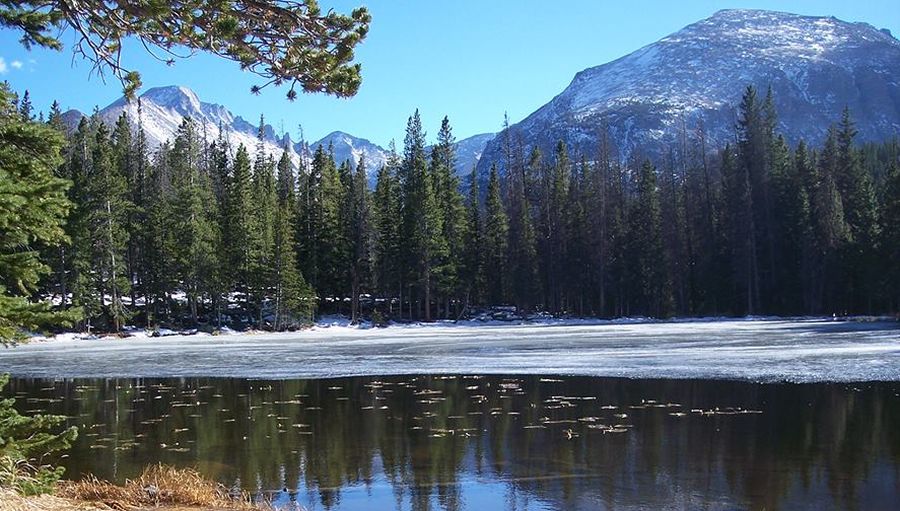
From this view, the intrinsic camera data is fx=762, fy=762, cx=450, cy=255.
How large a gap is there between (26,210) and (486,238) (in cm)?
6778

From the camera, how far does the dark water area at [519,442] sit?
10.0m

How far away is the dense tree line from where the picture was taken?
195ft

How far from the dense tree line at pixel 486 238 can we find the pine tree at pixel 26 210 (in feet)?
161

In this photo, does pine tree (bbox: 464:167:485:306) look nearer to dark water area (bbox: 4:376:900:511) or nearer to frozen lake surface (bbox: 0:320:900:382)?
frozen lake surface (bbox: 0:320:900:382)

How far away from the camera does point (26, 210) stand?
24.1 ft

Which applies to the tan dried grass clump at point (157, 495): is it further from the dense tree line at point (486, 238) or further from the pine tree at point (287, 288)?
the pine tree at point (287, 288)

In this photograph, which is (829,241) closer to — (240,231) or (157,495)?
(240,231)

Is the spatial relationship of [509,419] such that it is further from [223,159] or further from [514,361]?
[223,159]

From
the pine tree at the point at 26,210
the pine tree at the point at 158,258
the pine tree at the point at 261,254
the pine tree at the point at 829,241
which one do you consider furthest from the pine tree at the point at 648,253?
the pine tree at the point at 26,210

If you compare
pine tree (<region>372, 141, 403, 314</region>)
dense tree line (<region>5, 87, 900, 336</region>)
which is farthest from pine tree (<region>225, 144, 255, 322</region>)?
pine tree (<region>372, 141, 403, 314</region>)

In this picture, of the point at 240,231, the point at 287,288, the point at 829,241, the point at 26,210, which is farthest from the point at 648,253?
the point at 26,210

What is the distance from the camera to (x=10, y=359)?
34344 millimetres

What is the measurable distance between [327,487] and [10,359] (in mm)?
29692

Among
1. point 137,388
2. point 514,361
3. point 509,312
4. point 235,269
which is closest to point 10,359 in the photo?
point 137,388
